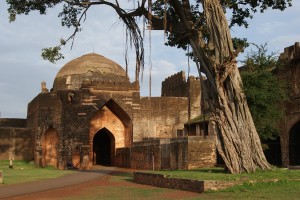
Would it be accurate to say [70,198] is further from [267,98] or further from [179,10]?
[267,98]

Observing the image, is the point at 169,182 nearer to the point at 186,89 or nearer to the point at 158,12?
the point at 158,12

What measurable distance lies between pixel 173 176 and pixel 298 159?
35.7 ft

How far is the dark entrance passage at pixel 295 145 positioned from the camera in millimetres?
20406

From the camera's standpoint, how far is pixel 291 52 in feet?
65.6

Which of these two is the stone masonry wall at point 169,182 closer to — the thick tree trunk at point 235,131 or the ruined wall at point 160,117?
the thick tree trunk at point 235,131

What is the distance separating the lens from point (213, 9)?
1161 centimetres

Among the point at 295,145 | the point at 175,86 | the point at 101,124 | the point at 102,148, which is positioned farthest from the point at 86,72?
the point at 295,145

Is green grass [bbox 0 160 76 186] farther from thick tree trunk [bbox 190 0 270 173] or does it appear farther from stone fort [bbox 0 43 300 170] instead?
thick tree trunk [bbox 190 0 270 173]

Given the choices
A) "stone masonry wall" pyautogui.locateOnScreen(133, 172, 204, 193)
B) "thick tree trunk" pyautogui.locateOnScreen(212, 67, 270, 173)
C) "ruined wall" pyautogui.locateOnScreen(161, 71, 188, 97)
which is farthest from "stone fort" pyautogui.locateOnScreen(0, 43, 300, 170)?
"thick tree trunk" pyautogui.locateOnScreen(212, 67, 270, 173)

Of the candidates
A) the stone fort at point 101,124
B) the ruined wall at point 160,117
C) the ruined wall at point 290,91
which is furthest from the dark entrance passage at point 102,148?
the ruined wall at point 290,91

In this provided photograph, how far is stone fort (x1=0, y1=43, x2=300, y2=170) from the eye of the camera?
26.7 metres

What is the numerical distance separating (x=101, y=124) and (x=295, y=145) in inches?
531

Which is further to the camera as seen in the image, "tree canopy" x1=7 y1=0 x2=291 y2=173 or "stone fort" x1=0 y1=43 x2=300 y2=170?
"stone fort" x1=0 y1=43 x2=300 y2=170

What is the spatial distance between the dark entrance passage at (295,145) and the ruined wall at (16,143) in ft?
57.8
